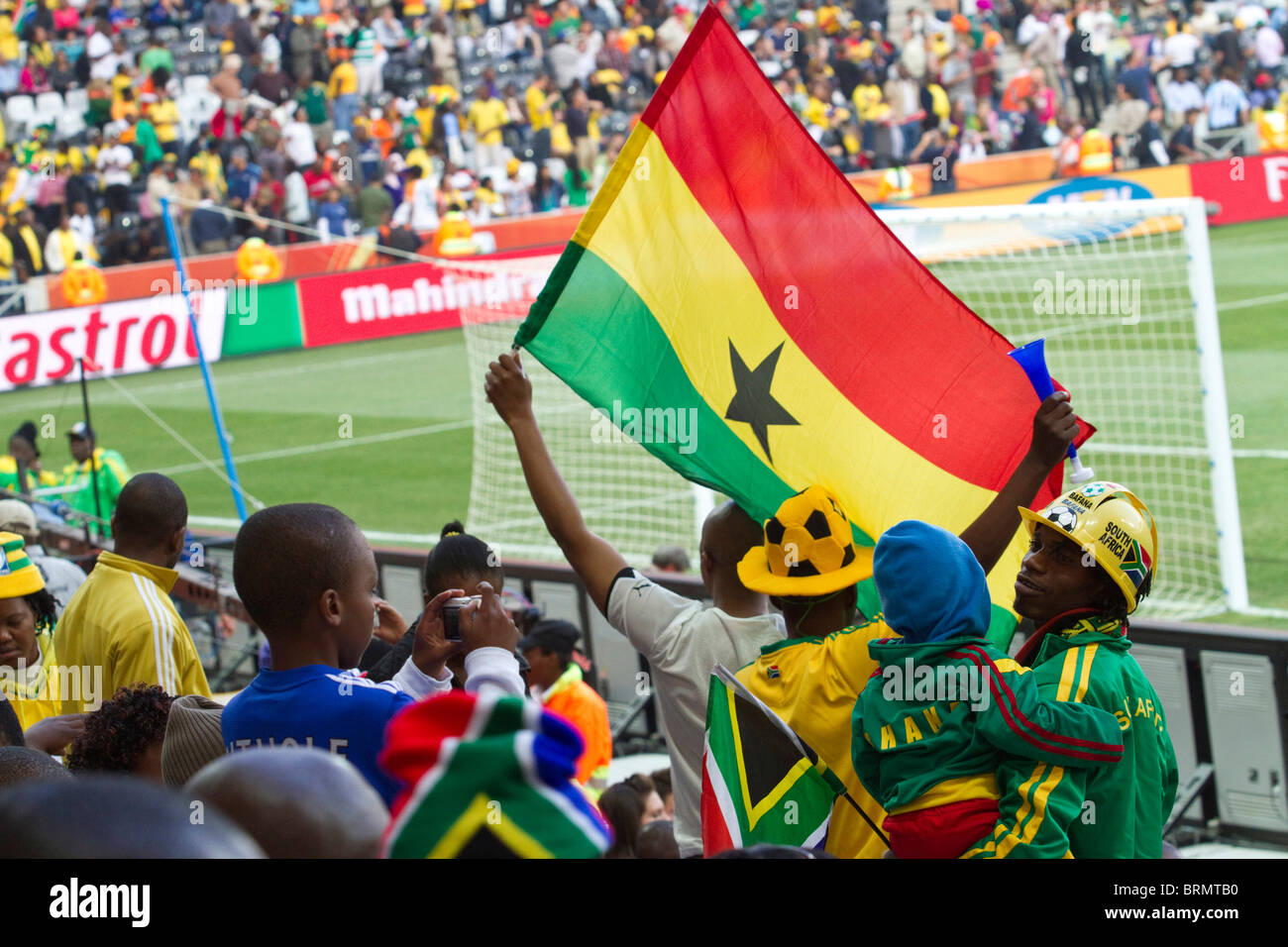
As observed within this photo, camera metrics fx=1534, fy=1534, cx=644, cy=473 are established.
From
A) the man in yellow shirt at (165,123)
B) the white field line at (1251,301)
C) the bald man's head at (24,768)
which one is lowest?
the white field line at (1251,301)

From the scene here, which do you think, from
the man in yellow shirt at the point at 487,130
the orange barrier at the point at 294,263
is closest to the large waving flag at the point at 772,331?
the orange barrier at the point at 294,263

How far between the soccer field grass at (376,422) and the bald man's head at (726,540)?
25.0 feet

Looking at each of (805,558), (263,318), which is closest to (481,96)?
(263,318)

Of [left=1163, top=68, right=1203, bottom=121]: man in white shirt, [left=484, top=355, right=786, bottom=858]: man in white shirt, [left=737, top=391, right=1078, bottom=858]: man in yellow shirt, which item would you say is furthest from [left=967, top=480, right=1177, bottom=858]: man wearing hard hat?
[left=1163, top=68, right=1203, bottom=121]: man in white shirt

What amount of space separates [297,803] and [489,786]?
0.91 feet

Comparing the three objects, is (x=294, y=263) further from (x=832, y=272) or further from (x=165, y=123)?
(x=832, y=272)

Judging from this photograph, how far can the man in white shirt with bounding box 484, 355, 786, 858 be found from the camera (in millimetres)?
3316

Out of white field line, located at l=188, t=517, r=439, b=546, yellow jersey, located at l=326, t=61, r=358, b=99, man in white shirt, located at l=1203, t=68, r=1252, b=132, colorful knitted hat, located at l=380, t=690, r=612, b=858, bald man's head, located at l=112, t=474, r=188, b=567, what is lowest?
white field line, located at l=188, t=517, r=439, b=546

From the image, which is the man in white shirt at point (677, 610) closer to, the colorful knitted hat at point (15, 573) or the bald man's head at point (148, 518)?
the bald man's head at point (148, 518)

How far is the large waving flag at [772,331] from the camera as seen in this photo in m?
4.09

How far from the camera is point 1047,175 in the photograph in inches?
1160

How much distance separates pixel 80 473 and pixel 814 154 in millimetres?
8520

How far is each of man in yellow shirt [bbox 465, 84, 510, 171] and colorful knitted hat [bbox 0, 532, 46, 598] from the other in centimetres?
2548

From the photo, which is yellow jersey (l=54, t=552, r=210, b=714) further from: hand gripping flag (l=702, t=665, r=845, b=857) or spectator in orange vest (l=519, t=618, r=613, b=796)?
spectator in orange vest (l=519, t=618, r=613, b=796)
